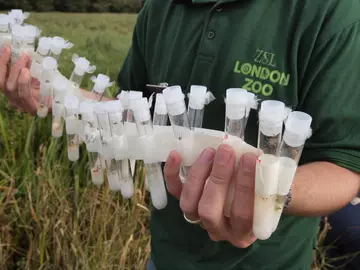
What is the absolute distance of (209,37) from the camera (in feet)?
2.29

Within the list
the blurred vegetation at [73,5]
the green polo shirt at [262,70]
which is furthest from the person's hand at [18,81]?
the blurred vegetation at [73,5]

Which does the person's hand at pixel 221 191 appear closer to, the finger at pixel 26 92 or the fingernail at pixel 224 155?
the fingernail at pixel 224 155

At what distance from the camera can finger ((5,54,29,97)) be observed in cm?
80

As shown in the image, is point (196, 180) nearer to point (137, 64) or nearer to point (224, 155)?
point (224, 155)

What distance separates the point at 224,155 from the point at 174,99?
4.0 inches

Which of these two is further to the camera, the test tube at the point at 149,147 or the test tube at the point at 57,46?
the test tube at the point at 57,46

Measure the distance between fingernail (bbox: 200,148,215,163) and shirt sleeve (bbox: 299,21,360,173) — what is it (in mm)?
196

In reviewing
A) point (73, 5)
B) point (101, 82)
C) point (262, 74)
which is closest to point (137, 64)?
point (101, 82)

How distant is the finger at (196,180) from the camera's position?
495mm

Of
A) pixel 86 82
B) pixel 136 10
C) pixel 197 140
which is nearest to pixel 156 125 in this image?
pixel 197 140

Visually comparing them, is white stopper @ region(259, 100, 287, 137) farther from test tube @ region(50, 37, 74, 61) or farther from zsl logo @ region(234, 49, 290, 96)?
test tube @ region(50, 37, 74, 61)

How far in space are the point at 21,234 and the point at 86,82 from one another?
2.09 feet

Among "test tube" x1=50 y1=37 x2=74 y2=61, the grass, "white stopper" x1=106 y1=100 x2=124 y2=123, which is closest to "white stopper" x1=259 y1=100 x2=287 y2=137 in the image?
"white stopper" x1=106 y1=100 x2=124 y2=123

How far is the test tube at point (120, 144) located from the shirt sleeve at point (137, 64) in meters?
0.28
